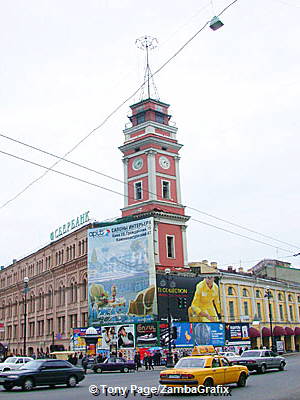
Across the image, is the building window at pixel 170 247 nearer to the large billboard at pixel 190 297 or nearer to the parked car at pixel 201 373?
the large billboard at pixel 190 297

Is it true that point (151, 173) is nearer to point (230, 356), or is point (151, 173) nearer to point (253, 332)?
point (253, 332)

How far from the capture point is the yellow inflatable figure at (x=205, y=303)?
180 feet

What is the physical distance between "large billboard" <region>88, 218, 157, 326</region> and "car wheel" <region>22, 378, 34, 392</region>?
2858 cm

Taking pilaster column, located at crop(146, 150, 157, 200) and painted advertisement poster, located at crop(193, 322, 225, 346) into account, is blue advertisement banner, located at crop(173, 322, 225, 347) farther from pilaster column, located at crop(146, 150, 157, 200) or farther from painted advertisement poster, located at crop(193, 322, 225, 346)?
pilaster column, located at crop(146, 150, 157, 200)

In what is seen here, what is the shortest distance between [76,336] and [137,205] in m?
15.8

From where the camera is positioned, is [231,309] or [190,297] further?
[231,309]

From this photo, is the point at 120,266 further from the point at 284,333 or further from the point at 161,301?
the point at 284,333

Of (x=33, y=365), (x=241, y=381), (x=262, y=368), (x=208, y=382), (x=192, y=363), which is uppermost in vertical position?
(x=192, y=363)

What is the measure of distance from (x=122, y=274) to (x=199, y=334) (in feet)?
32.8

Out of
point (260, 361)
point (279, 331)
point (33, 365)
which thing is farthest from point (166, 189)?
point (33, 365)

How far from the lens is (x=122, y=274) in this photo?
175 feet

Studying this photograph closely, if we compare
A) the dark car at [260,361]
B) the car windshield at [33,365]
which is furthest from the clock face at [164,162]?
the car windshield at [33,365]

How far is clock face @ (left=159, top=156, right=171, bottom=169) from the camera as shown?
2361 inches

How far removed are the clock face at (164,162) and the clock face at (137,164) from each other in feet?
7.61
